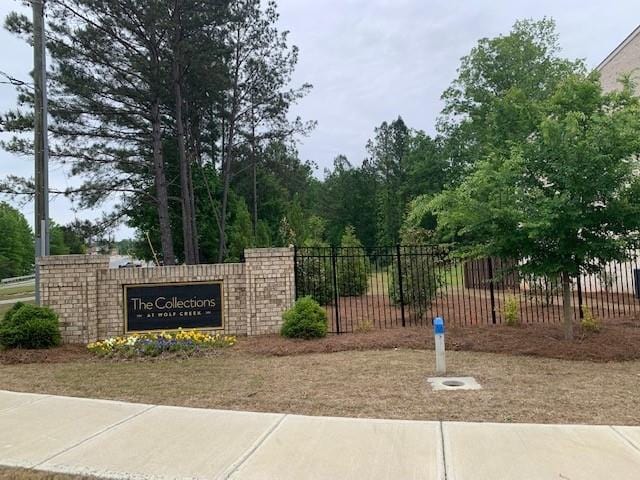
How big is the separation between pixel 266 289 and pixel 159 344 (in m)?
2.46

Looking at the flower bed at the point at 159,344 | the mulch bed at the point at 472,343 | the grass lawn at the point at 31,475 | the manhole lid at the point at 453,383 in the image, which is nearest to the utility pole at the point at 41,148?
the mulch bed at the point at 472,343

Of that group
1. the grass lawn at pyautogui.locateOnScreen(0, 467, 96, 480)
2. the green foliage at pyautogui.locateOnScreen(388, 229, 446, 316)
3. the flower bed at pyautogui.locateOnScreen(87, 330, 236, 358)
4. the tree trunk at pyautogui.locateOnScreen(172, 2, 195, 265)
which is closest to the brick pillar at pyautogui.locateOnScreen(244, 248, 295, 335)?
the flower bed at pyautogui.locateOnScreen(87, 330, 236, 358)

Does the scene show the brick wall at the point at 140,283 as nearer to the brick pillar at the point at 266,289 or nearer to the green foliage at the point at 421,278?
the brick pillar at the point at 266,289

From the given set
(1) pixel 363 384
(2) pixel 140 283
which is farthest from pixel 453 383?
(2) pixel 140 283

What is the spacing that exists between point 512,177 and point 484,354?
9.69 feet

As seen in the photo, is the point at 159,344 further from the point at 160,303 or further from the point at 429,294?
the point at 429,294

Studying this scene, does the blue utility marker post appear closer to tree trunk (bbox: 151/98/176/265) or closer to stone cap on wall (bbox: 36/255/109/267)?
stone cap on wall (bbox: 36/255/109/267)

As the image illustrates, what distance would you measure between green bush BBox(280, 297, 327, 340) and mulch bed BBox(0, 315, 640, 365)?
0.69 ft

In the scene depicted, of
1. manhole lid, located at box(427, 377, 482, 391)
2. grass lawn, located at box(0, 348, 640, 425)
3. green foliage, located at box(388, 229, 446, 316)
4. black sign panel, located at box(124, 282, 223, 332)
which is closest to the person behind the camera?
grass lawn, located at box(0, 348, 640, 425)

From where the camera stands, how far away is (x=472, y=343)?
30.7 feet

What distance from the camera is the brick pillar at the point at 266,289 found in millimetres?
10867

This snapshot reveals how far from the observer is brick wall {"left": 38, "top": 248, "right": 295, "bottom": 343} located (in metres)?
10.6

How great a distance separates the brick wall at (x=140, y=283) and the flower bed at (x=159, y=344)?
0.55 metres

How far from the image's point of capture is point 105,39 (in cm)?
Result: 2088
